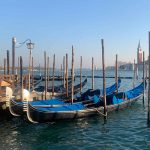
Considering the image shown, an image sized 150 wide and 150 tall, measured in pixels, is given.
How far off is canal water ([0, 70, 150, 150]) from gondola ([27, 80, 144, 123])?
12.0 inches

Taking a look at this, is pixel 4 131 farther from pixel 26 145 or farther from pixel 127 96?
pixel 127 96

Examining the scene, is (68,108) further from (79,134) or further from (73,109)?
(79,134)

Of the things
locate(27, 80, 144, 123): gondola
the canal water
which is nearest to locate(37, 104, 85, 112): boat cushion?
locate(27, 80, 144, 123): gondola

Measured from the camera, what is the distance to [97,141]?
13172mm

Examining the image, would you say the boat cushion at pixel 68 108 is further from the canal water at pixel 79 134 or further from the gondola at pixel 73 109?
the canal water at pixel 79 134

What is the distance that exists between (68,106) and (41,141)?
13.4ft

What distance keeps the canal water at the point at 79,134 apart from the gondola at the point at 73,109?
0.31 metres

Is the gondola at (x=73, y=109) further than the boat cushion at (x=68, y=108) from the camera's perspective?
No

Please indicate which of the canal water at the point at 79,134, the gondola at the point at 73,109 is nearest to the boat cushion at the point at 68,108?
the gondola at the point at 73,109

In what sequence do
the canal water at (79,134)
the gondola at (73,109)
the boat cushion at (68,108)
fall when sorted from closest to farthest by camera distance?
1. the canal water at (79,134)
2. the gondola at (73,109)
3. the boat cushion at (68,108)

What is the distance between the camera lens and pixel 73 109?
55.1 ft

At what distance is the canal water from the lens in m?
12.5

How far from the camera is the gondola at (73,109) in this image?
15305mm

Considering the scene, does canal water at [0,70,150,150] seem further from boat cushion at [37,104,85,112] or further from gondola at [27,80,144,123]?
boat cushion at [37,104,85,112]
